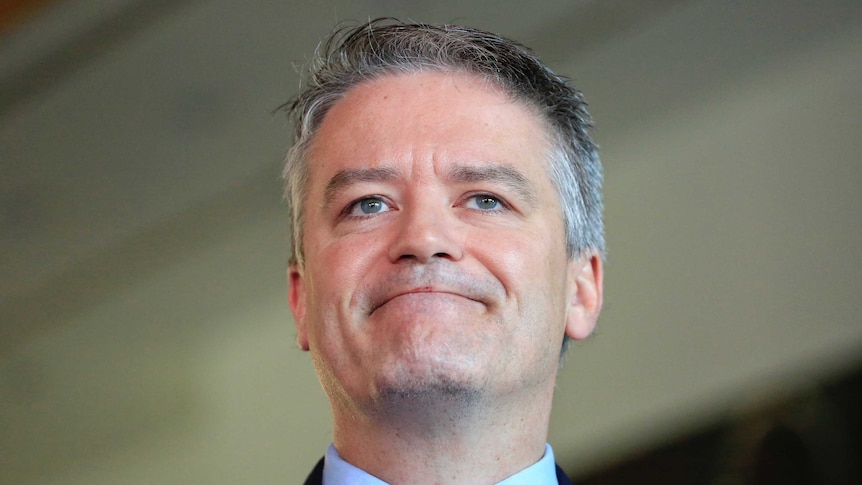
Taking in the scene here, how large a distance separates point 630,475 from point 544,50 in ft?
7.34

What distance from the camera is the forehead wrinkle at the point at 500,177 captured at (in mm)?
1666

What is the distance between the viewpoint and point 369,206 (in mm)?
1688

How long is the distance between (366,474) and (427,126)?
20.7 inches

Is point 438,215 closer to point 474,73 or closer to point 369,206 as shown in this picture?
point 369,206

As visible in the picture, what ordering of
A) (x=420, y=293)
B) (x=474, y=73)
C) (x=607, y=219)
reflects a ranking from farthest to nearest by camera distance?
1. (x=607, y=219)
2. (x=474, y=73)
3. (x=420, y=293)

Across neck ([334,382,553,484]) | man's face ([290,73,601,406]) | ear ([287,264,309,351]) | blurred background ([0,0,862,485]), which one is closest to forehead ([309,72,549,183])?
man's face ([290,73,601,406])

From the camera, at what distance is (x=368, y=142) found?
67.7 inches

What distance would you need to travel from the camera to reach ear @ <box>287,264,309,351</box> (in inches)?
71.4

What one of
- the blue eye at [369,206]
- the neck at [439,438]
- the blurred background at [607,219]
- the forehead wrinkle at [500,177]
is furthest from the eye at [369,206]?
the blurred background at [607,219]

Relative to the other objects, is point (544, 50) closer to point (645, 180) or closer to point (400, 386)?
point (645, 180)

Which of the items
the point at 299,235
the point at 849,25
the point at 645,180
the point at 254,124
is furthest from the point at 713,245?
the point at 299,235

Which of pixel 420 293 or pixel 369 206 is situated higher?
pixel 369 206

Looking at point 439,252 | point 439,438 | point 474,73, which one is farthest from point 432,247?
point 474,73

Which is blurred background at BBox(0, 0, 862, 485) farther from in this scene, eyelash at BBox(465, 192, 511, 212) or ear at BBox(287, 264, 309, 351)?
eyelash at BBox(465, 192, 511, 212)
